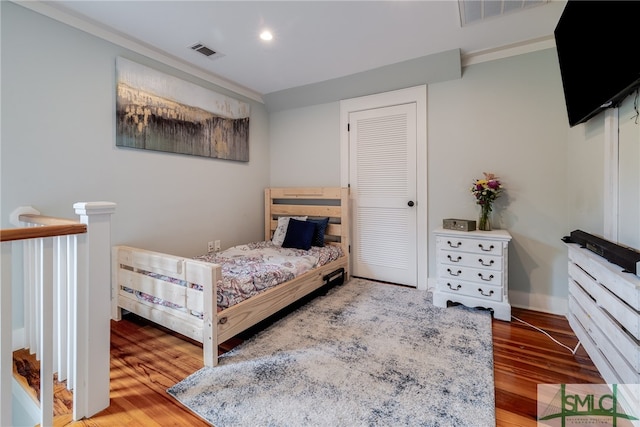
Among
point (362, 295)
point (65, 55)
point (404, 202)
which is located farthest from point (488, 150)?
point (65, 55)

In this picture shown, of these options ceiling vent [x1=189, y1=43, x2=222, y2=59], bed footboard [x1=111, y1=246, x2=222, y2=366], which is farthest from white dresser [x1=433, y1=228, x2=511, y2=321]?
ceiling vent [x1=189, y1=43, x2=222, y2=59]

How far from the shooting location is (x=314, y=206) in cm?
349

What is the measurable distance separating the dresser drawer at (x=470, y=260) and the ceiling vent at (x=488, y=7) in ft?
6.11

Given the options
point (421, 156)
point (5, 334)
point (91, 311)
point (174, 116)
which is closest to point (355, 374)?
point (91, 311)

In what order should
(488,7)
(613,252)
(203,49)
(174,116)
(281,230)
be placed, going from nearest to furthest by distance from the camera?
(613,252)
(488,7)
(203,49)
(174,116)
(281,230)

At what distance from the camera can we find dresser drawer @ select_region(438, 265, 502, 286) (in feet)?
7.61

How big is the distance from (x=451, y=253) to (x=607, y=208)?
105 centimetres

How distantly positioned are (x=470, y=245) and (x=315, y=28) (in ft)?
7.28

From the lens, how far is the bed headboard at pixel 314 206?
331 centimetres

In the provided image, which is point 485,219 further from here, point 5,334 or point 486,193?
point 5,334

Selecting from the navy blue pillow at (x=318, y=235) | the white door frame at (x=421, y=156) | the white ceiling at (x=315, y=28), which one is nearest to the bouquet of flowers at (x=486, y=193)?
the white door frame at (x=421, y=156)

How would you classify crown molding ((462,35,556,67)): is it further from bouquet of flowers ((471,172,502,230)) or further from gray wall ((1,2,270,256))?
gray wall ((1,2,270,256))

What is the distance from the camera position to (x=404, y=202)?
3117mm

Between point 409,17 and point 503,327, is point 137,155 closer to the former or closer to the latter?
point 409,17
